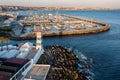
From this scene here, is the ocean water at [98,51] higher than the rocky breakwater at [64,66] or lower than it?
lower

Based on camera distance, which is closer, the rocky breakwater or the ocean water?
the rocky breakwater

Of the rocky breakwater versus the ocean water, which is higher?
the rocky breakwater

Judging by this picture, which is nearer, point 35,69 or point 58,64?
point 35,69

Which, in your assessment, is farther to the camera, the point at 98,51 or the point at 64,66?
the point at 98,51

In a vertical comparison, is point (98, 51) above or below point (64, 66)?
below

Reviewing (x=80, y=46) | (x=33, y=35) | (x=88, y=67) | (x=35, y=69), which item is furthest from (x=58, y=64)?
(x=33, y=35)

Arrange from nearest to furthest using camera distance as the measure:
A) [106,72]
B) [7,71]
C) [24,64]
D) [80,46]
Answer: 1. [7,71]
2. [24,64]
3. [106,72]
4. [80,46]

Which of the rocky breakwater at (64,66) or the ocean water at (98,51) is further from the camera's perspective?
the ocean water at (98,51)

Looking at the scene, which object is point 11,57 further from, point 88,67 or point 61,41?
point 61,41
